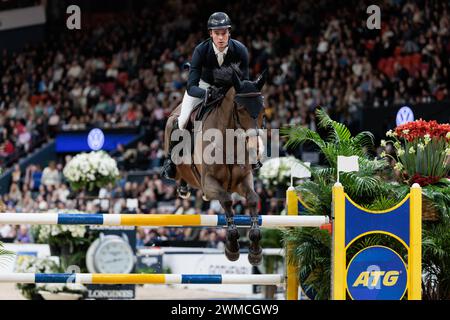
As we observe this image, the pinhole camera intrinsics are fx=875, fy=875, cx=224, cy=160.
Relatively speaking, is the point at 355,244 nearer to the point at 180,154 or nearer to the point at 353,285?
the point at 353,285

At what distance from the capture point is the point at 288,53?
21.5 m

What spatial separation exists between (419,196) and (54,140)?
1716 centimetres

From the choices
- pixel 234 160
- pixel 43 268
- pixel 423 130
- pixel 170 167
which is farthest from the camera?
pixel 43 268

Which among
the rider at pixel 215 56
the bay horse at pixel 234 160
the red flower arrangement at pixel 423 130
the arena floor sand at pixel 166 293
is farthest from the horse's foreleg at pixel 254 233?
the arena floor sand at pixel 166 293

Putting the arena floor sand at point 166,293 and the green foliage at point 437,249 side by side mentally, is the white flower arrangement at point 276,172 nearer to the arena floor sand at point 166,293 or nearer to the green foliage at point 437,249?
the arena floor sand at point 166,293

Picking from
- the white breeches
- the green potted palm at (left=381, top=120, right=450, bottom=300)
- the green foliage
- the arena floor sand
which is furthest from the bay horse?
the arena floor sand

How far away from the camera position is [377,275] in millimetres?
6949

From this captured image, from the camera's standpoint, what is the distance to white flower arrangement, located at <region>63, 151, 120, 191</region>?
14648mm

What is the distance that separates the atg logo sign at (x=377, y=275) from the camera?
691cm

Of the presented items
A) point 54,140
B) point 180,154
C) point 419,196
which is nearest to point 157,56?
point 54,140

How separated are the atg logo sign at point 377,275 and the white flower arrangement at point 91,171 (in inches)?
327

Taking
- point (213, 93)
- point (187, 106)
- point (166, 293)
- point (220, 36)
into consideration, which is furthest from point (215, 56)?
point (166, 293)

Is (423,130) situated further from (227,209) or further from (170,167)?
(170,167)

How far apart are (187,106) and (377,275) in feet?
7.36
